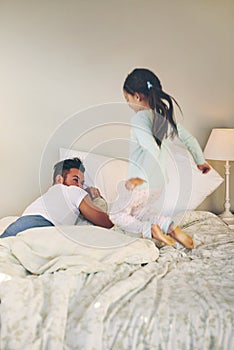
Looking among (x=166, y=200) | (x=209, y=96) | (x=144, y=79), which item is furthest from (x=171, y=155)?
(x=209, y=96)

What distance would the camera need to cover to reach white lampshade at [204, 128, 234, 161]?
291cm

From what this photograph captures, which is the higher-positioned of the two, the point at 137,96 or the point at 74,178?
the point at 137,96

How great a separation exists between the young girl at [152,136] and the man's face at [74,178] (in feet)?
0.97

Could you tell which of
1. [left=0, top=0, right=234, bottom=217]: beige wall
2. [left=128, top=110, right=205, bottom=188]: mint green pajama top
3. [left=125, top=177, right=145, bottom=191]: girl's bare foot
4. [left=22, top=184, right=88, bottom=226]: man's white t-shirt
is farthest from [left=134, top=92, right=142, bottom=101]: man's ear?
[left=22, top=184, right=88, bottom=226]: man's white t-shirt

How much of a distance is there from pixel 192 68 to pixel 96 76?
71cm

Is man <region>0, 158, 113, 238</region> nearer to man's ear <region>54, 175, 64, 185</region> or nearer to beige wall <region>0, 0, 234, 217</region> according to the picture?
man's ear <region>54, 175, 64, 185</region>

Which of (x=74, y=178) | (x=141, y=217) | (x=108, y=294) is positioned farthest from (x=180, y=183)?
(x=108, y=294)

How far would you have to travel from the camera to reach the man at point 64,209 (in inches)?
89.1

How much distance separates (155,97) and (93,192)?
0.69 metres

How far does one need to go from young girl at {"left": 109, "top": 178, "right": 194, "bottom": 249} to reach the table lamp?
78cm

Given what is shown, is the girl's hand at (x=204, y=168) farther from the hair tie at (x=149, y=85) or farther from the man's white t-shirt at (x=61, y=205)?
the man's white t-shirt at (x=61, y=205)

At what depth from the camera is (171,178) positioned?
96.0 inches

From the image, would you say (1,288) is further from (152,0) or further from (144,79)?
(152,0)

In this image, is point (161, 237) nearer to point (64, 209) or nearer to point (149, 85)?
point (64, 209)
